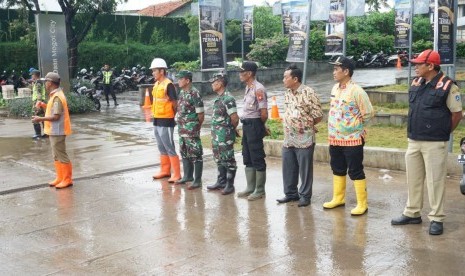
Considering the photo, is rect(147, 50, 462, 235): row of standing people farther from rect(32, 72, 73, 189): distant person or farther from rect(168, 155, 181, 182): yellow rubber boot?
rect(32, 72, 73, 189): distant person

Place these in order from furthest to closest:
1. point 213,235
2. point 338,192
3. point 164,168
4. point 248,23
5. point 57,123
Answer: point 248,23 → point 164,168 → point 57,123 → point 338,192 → point 213,235

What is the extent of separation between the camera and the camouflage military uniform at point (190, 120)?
8234 millimetres

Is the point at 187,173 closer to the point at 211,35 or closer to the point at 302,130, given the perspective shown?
the point at 302,130

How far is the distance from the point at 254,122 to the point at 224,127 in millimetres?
527

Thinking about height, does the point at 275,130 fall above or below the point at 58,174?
above

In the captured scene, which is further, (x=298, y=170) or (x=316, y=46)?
(x=316, y=46)

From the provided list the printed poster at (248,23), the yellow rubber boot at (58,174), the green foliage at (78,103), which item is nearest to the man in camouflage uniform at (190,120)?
the yellow rubber boot at (58,174)

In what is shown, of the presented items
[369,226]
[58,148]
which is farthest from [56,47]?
[369,226]

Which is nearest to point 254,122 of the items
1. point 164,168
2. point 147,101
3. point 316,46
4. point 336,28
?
point 164,168

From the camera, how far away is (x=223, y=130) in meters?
7.89

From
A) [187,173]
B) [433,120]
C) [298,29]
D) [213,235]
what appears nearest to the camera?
[433,120]

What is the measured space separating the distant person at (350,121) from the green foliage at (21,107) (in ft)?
42.2

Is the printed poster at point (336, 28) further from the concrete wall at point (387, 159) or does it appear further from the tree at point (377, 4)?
the tree at point (377, 4)

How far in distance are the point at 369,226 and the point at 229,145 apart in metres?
2.30
